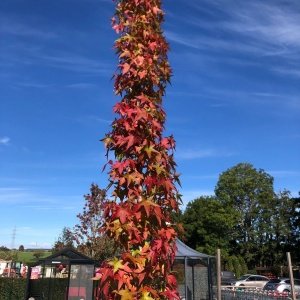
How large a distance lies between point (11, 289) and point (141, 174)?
20.0 meters

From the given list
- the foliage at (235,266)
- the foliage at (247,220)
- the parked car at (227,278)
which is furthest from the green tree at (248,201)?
the parked car at (227,278)

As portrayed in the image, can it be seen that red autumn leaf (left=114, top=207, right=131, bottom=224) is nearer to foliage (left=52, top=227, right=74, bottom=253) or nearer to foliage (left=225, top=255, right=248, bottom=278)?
foliage (left=52, top=227, right=74, bottom=253)

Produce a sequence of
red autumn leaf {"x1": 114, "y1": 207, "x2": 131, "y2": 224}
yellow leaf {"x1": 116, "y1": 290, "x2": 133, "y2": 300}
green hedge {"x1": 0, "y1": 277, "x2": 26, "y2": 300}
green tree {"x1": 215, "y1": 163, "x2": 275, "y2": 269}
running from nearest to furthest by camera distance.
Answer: yellow leaf {"x1": 116, "y1": 290, "x2": 133, "y2": 300} < red autumn leaf {"x1": 114, "y1": 207, "x2": 131, "y2": 224} < green hedge {"x1": 0, "y1": 277, "x2": 26, "y2": 300} < green tree {"x1": 215, "y1": 163, "x2": 275, "y2": 269}

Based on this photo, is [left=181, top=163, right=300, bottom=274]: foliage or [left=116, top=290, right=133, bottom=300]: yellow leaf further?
[left=181, top=163, right=300, bottom=274]: foliage

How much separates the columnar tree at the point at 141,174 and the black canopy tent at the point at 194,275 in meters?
11.8

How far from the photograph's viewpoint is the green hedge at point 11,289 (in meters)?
21.2

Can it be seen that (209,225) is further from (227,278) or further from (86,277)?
(86,277)

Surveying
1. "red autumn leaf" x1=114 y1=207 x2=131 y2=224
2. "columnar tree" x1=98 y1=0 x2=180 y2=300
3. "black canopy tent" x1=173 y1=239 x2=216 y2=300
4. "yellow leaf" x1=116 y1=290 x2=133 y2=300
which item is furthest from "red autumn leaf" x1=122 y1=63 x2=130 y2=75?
"black canopy tent" x1=173 y1=239 x2=216 y2=300

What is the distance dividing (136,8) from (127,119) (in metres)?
1.28

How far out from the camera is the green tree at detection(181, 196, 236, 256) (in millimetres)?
66938

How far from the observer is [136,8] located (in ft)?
14.3

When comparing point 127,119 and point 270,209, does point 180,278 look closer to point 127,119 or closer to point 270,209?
point 127,119

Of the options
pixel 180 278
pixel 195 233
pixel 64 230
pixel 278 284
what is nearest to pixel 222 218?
pixel 195 233

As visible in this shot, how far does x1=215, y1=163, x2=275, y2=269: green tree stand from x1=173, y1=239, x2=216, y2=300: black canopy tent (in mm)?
55658
